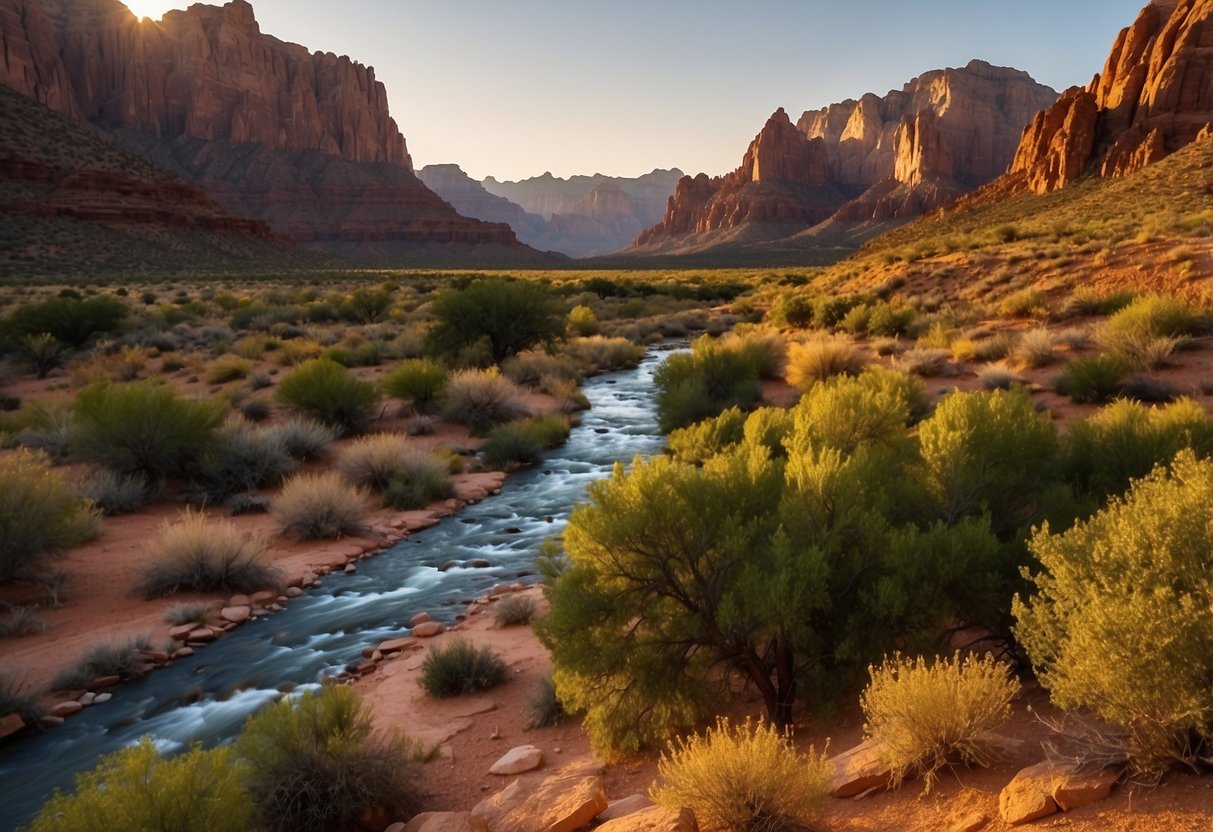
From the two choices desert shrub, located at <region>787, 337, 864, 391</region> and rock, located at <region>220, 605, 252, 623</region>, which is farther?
desert shrub, located at <region>787, 337, 864, 391</region>

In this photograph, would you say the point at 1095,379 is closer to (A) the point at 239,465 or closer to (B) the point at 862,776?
(B) the point at 862,776

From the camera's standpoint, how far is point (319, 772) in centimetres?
509

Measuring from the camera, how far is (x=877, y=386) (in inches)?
474

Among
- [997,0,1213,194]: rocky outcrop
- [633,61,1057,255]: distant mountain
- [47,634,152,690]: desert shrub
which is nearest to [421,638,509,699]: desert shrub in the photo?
[47,634,152,690]: desert shrub

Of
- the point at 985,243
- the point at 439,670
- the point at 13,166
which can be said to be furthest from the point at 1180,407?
the point at 13,166

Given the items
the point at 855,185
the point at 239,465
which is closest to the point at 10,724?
the point at 239,465

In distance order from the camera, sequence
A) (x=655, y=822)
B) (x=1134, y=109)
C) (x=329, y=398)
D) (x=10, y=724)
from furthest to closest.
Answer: (x=1134, y=109), (x=329, y=398), (x=10, y=724), (x=655, y=822)

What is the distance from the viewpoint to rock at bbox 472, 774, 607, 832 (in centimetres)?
459

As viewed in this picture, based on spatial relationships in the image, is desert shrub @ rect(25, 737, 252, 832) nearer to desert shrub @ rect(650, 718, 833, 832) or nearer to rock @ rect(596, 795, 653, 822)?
rock @ rect(596, 795, 653, 822)

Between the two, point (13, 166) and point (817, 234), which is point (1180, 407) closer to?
point (13, 166)

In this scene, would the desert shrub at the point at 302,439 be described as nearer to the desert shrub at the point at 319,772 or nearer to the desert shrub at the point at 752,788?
the desert shrub at the point at 319,772

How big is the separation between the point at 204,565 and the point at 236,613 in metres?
0.89

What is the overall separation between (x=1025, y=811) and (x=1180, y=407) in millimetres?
6345

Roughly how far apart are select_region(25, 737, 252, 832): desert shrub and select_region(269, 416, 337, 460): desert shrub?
1066 cm
